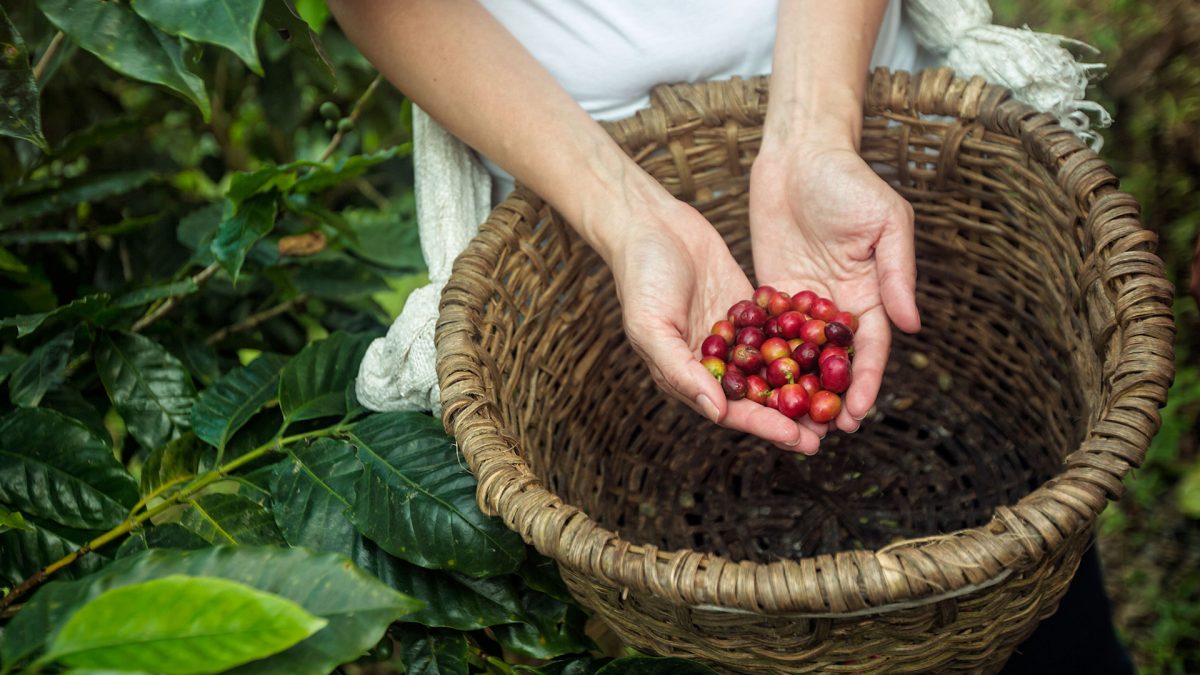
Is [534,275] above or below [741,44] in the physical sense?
below

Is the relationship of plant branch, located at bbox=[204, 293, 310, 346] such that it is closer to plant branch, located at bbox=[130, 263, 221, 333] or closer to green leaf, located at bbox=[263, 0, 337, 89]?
plant branch, located at bbox=[130, 263, 221, 333]

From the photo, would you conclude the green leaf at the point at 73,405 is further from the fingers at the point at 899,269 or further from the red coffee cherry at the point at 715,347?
the fingers at the point at 899,269

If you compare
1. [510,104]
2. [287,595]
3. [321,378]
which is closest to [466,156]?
[510,104]

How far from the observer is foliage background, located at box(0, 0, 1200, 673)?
3.79ft

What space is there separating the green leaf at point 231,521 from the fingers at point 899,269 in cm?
81

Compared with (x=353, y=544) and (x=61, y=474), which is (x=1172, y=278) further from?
(x=61, y=474)

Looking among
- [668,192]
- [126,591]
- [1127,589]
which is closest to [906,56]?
[668,192]

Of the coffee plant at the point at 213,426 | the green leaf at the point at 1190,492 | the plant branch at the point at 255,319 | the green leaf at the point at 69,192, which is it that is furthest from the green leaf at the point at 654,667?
the green leaf at the point at 1190,492

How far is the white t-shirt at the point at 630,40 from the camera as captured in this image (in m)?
1.39

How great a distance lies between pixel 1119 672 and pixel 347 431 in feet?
3.83

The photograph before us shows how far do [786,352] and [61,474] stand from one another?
0.95 meters

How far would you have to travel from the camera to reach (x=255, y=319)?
172cm

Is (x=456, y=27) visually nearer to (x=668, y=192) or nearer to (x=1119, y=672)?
(x=668, y=192)

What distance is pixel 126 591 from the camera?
69 cm
